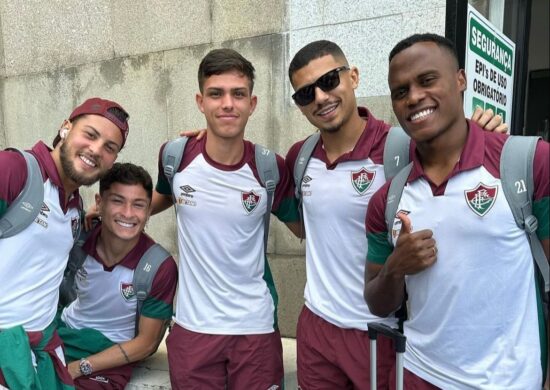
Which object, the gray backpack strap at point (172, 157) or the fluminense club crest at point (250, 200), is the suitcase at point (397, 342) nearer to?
the fluminense club crest at point (250, 200)

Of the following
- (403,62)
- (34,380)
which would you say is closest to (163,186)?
(34,380)

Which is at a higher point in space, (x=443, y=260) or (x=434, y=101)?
(x=434, y=101)

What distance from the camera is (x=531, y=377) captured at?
67.0 inches

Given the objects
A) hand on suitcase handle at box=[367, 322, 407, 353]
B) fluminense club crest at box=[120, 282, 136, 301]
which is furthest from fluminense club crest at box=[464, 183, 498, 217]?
fluminense club crest at box=[120, 282, 136, 301]

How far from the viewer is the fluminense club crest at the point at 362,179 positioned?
2.33 m

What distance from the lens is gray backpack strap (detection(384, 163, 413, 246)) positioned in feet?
6.28

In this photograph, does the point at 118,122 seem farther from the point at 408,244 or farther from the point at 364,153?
the point at 408,244

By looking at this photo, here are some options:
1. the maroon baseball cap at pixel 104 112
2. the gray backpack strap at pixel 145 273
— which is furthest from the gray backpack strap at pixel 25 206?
the gray backpack strap at pixel 145 273

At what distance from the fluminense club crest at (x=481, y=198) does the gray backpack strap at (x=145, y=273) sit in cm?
198

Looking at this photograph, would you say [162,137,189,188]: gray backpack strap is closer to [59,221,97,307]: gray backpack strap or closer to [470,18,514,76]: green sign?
[59,221,97,307]: gray backpack strap

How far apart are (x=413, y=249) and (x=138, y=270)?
1869mm

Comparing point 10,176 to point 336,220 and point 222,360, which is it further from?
point 336,220

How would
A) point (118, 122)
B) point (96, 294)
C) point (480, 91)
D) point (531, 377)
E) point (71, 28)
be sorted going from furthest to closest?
point (71, 28) → point (96, 294) → point (118, 122) → point (480, 91) → point (531, 377)

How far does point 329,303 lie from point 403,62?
121cm
